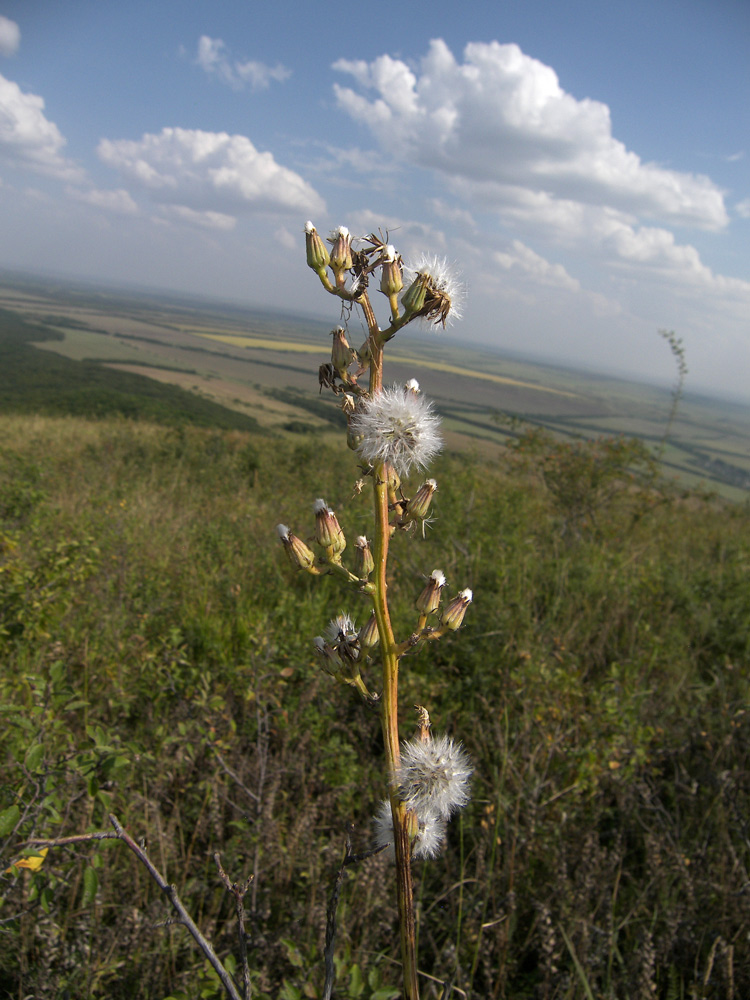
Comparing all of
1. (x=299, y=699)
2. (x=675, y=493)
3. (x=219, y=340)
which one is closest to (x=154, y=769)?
(x=299, y=699)

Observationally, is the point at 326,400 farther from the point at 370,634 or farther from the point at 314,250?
the point at 370,634

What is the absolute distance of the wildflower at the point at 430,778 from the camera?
1.29 meters

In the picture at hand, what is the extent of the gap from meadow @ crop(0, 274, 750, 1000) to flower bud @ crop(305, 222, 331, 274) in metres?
0.97

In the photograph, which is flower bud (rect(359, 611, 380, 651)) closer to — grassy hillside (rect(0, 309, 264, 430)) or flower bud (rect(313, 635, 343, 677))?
flower bud (rect(313, 635, 343, 677))

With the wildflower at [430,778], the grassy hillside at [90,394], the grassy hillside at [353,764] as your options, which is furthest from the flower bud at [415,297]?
the grassy hillside at [90,394]

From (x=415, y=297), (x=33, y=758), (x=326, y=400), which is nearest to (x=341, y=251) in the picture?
(x=415, y=297)

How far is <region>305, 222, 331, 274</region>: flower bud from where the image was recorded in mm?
1421

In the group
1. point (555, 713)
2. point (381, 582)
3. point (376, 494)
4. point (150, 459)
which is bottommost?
point (150, 459)

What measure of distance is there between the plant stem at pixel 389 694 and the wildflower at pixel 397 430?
0.13 feet

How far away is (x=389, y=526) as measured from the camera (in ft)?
4.61

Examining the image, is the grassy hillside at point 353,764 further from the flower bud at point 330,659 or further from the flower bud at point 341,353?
the flower bud at point 341,353

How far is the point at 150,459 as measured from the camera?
12.1 metres

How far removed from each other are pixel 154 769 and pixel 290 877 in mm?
882

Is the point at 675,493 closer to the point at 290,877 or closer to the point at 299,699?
the point at 299,699
